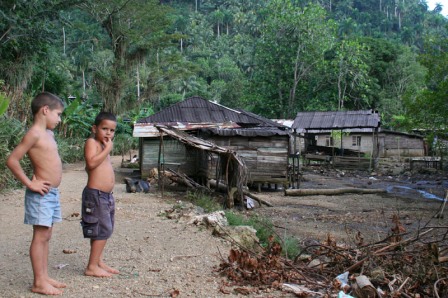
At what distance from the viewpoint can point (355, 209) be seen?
14.3m

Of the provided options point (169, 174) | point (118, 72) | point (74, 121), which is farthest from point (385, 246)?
point (118, 72)

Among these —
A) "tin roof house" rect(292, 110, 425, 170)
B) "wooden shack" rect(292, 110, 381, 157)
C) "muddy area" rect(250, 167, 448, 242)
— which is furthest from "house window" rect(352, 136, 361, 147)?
"muddy area" rect(250, 167, 448, 242)

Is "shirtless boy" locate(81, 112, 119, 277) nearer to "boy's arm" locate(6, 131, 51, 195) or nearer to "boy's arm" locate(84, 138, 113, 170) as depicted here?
"boy's arm" locate(84, 138, 113, 170)

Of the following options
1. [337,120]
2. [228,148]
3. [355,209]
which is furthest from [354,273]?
[337,120]

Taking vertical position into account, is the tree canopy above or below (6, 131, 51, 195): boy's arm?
above

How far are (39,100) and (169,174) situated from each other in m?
10.6

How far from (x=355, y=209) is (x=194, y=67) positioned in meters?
24.8

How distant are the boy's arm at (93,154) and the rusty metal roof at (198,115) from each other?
578 inches

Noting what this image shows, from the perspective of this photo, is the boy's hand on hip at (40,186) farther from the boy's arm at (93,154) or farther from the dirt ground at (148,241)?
the dirt ground at (148,241)

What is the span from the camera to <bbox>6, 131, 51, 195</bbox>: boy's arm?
152 inches

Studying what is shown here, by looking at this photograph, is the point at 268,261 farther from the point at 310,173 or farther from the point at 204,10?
the point at 204,10

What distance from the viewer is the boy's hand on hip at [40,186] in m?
3.91

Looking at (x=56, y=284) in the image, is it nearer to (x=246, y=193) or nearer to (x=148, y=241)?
(x=148, y=241)

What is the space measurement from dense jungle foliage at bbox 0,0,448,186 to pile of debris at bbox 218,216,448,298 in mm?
8185
